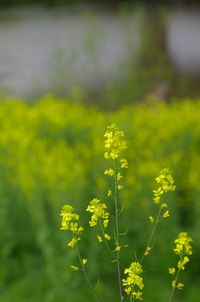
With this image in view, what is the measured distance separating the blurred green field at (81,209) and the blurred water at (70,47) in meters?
4.33

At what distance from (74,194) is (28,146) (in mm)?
801

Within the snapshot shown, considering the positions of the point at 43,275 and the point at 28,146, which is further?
the point at 28,146

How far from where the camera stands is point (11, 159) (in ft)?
13.3

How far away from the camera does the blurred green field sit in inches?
139

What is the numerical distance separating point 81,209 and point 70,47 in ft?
29.2

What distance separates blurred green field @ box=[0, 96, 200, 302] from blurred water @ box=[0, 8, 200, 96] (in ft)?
14.2

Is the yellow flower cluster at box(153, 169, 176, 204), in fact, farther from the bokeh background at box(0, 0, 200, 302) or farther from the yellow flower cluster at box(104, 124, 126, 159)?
the bokeh background at box(0, 0, 200, 302)

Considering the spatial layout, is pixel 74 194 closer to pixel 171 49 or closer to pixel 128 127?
pixel 128 127

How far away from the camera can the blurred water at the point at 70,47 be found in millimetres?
10234

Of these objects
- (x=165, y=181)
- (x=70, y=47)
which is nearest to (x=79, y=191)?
(x=165, y=181)

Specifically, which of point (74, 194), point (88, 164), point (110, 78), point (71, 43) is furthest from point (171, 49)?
point (74, 194)

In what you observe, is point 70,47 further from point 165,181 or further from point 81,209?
point 165,181

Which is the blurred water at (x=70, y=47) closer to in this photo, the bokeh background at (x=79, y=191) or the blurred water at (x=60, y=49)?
the blurred water at (x=60, y=49)

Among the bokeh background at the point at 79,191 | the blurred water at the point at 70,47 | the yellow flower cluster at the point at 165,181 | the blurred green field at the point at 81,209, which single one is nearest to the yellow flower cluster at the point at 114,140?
the yellow flower cluster at the point at 165,181
